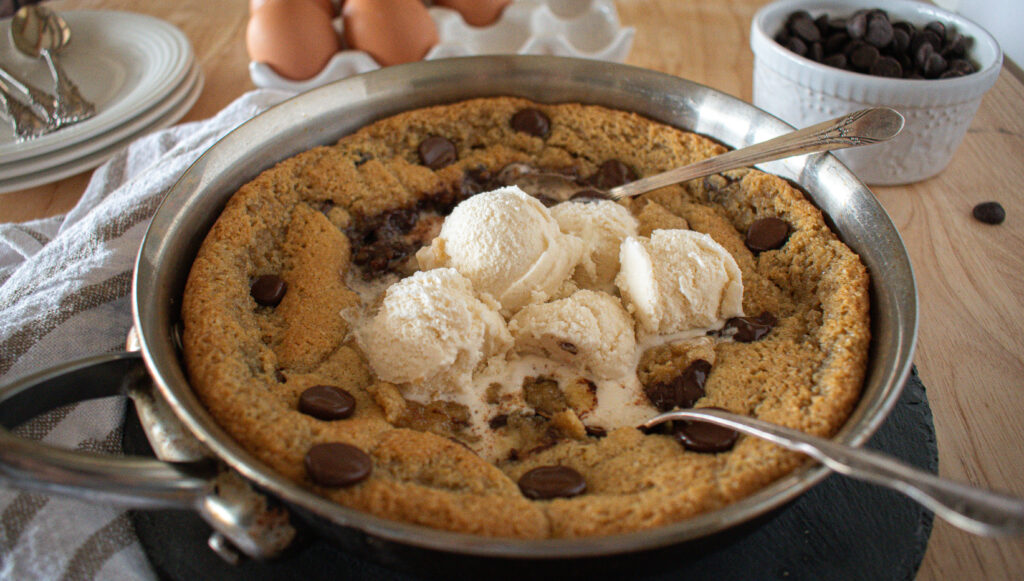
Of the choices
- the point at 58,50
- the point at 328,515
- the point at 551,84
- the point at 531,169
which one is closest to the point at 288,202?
the point at 531,169

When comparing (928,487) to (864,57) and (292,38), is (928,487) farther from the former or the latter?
(292,38)

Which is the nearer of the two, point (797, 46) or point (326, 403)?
point (326, 403)

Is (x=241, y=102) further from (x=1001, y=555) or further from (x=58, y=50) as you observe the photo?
(x=1001, y=555)

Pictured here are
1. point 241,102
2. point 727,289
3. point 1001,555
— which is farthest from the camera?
point 241,102

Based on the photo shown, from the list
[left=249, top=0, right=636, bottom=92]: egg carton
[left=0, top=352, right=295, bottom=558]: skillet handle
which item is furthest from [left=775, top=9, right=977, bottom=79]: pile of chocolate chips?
[left=0, top=352, right=295, bottom=558]: skillet handle

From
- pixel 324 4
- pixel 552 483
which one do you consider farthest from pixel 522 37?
pixel 552 483
